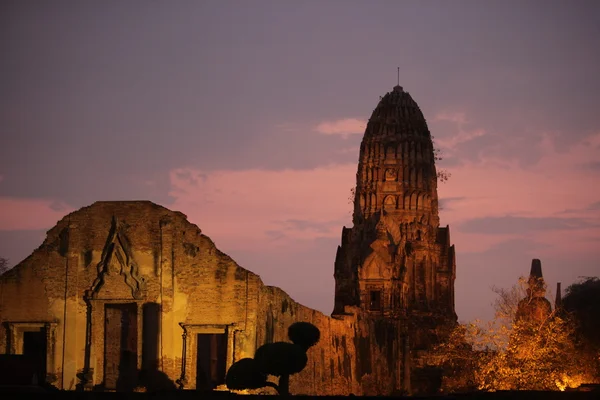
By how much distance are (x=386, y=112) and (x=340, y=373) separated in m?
34.1

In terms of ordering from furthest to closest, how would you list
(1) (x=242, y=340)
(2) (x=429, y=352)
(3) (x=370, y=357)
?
(2) (x=429, y=352), (3) (x=370, y=357), (1) (x=242, y=340)

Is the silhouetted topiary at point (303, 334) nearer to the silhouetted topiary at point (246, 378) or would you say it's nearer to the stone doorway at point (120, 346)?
the silhouetted topiary at point (246, 378)

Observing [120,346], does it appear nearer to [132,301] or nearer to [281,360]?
[132,301]

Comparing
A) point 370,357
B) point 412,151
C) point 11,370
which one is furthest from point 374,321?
point 11,370

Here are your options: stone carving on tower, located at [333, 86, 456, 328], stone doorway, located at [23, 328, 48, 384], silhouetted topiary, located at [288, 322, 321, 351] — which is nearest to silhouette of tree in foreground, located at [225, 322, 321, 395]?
silhouetted topiary, located at [288, 322, 321, 351]

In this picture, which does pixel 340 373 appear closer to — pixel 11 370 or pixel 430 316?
pixel 11 370

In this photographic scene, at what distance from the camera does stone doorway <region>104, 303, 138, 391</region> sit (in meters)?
48.8

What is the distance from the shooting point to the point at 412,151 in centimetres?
9125

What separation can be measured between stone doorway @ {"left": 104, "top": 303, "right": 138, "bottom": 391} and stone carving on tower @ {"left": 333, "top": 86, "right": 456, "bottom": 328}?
32.5m

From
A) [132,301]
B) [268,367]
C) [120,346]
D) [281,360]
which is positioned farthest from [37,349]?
[281,360]

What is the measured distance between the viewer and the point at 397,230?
293 feet

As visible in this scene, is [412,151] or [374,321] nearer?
[374,321]

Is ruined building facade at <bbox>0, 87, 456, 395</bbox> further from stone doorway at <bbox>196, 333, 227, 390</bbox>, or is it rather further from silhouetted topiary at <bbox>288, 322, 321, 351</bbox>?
silhouetted topiary at <bbox>288, 322, 321, 351</bbox>

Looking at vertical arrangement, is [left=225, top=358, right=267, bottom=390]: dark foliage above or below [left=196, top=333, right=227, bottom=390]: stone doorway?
below
